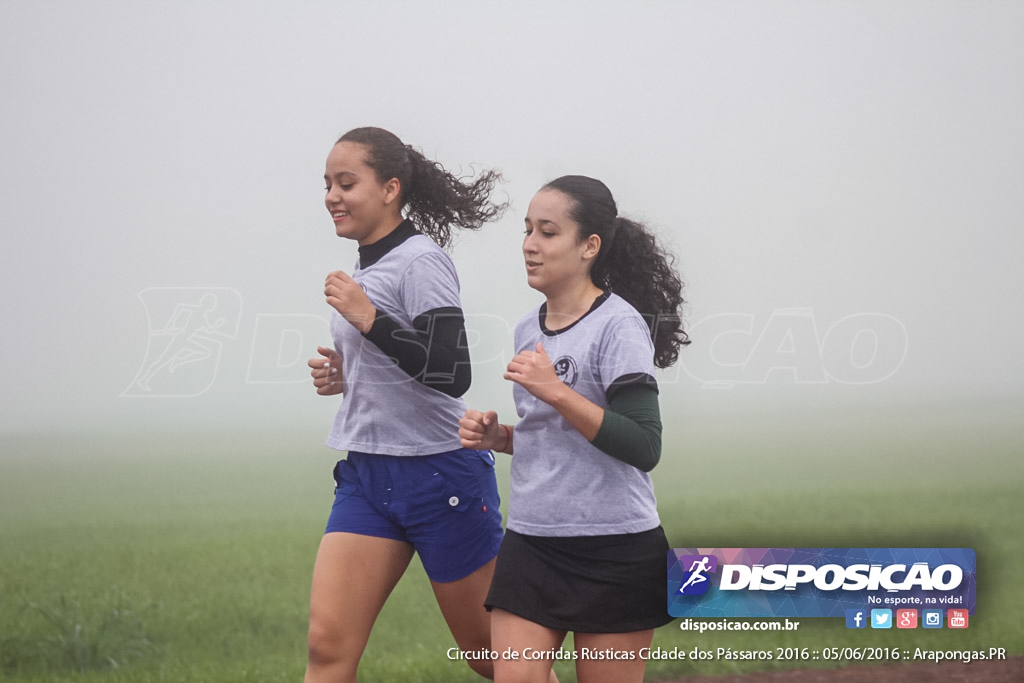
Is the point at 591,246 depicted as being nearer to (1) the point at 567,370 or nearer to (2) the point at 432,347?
(1) the point at 567,370

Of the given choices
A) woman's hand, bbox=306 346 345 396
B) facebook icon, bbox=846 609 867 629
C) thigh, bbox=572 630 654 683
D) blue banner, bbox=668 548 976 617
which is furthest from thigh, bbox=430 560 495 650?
facebook icon, bbox=846 609 867 629

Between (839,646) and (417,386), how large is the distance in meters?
1.89

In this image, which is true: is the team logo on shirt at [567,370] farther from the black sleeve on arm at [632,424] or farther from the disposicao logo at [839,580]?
the disposicao logo at [839,580]

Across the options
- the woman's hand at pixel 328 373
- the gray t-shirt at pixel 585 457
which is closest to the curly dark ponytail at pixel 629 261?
the gray t-shirt at pixel 585 457

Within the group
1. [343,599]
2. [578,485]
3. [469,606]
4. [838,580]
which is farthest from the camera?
[838,580]

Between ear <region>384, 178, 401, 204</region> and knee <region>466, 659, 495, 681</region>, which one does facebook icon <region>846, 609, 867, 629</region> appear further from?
ear <region>384, 178, 401, 204</region>

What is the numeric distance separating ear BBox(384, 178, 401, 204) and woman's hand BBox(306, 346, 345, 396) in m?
0.38

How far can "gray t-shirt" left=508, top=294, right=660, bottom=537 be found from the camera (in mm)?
2137

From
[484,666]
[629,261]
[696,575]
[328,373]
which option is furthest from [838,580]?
[328,373]

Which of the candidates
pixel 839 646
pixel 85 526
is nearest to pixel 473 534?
pixel 839 646

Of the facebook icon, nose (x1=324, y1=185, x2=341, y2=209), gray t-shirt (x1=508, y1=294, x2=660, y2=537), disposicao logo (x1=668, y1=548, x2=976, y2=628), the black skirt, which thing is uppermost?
nose (x1=324, y1=185, x2=341, y2=209)

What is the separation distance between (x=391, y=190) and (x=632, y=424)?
34.2 inches

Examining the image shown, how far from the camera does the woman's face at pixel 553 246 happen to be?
221 centimetres

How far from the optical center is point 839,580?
322 cm
